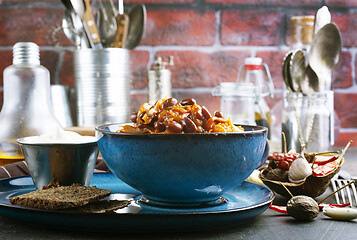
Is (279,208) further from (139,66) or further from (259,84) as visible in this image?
(139,66)

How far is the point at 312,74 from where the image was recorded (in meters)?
1.34

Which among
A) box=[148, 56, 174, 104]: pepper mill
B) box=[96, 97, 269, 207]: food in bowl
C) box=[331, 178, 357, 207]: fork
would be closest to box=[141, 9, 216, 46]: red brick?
box=[148, 56, 174, 104]: pepper mill

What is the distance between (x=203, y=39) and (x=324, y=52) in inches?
20.1

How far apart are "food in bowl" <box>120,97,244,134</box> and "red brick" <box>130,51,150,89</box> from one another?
1.00 m

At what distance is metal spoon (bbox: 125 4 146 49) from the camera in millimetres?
1588

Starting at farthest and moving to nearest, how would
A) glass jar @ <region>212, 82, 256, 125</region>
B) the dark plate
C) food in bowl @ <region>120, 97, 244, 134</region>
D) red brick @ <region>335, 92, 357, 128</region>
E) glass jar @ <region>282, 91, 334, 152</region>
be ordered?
red brick @ <region>335, 92, 357, 128</region> → glass jar @ <region>212, 82, 256, 125</region> → glass jar @ <region>282, 91, 334, 152</region> → food in bowl @ <region>120, 97, 244, 134</region> → the dark plate

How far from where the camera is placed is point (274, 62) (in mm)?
1745

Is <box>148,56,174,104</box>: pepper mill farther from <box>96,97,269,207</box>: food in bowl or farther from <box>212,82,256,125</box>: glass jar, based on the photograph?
<box>96,97,269,207</box>: food in bowl

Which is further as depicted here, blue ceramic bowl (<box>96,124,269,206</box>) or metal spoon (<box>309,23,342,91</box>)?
metal spoon (<box>309,23,342,91</box>)

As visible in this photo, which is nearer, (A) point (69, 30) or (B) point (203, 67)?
(A) point (69, 30)

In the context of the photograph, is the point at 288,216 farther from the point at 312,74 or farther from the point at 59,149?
the point at 312,74

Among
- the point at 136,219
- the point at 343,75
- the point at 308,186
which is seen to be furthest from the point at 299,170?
the point at 343,75

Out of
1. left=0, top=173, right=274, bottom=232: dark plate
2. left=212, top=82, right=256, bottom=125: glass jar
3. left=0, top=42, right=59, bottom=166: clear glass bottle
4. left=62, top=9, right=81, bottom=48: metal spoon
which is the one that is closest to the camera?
left=0, top=173, right=274, bottom=232: dark plate

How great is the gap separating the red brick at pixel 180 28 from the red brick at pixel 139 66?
43 mm
